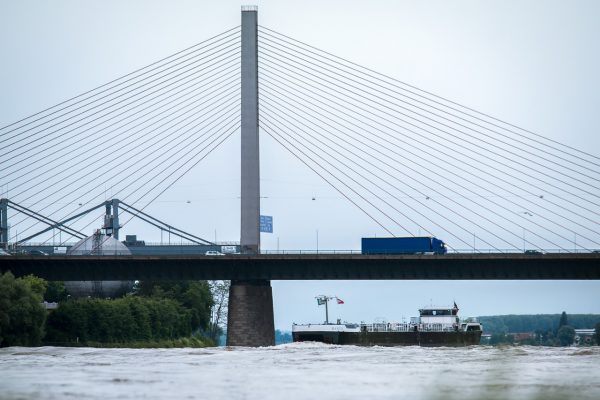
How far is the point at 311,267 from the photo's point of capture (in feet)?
439

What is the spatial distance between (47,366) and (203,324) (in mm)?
102770

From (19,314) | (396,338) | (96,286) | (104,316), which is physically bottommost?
(396,338)

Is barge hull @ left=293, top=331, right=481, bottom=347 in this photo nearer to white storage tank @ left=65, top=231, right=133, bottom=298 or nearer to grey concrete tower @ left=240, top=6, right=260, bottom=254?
grey concrete tower @ left=240, top=6, right=260, bottom=254

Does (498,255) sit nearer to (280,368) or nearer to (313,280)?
(313,280)

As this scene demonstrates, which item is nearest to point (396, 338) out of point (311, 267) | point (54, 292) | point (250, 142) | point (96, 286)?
point (311, 267)

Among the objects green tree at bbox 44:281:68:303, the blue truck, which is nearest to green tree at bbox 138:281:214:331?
green tree at bbox 44:281:68:303

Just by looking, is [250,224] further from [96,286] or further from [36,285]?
[96,286]

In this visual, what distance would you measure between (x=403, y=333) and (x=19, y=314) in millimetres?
53675

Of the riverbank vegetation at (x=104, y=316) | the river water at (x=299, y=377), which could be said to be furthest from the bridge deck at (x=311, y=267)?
the river water at (x=299, y=377)

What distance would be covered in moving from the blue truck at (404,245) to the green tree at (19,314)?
135 feet

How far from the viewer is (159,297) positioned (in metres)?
174

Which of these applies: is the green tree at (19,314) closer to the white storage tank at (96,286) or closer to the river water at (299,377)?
the river water at (299,377)

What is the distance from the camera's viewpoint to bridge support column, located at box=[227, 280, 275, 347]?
438 ft

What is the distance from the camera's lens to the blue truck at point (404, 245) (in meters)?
144
